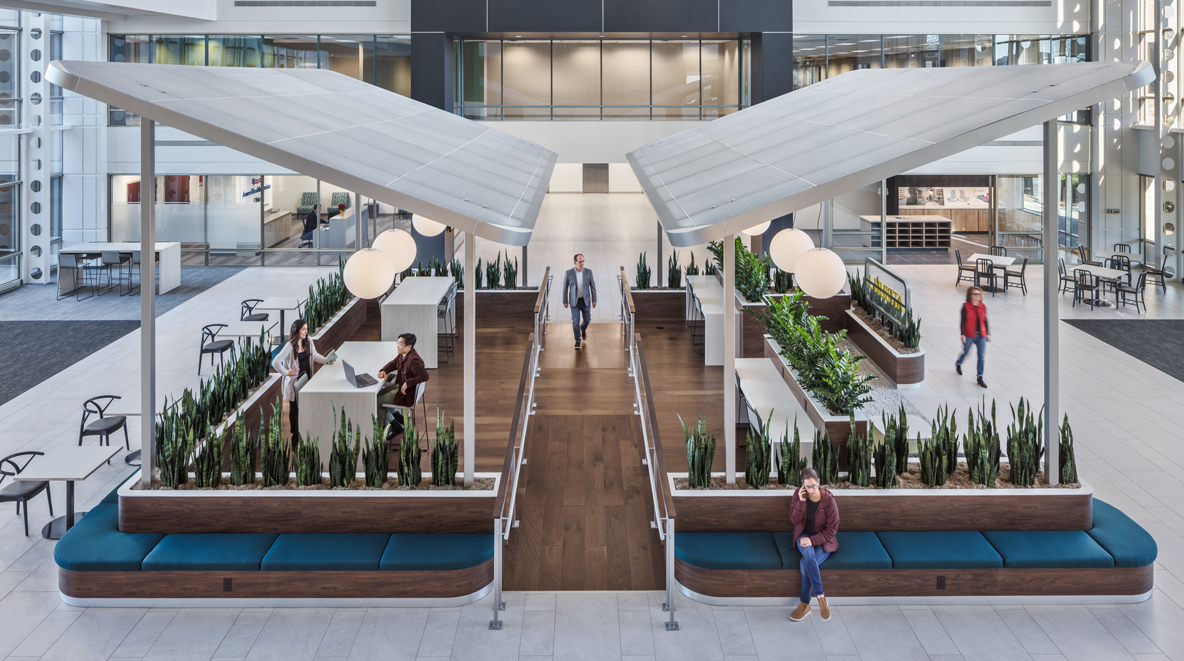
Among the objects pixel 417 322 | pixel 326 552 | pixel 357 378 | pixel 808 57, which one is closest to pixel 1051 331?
pixel 326 552

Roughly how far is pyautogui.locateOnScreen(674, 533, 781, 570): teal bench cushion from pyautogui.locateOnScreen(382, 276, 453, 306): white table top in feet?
22.0

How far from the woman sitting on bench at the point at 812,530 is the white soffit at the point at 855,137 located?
1.98 metres

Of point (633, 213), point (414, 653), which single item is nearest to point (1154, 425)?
point (414, 653)

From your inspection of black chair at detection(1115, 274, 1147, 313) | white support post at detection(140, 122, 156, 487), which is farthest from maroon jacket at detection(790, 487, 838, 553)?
black chair at detection(1115, 274, 1147, 313)

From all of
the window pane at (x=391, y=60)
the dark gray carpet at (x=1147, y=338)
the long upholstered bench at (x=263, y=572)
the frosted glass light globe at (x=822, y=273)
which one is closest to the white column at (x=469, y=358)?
the long upholstered bench at (x=263, y=572)

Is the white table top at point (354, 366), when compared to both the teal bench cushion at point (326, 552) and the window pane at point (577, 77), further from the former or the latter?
the window pane at point (577, 77)

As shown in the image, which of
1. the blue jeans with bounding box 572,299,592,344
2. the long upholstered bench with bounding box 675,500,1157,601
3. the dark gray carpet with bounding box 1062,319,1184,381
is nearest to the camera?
the long upholstered bench with bounding box 675,500,1157,601

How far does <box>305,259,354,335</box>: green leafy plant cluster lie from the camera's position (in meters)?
13.6

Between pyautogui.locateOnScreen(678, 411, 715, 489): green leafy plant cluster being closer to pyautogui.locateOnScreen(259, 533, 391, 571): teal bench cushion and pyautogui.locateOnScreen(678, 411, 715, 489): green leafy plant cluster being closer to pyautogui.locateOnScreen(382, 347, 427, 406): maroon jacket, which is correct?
pyautogui.locateOnScreen(259, 533, 391, 571): teal bench cushion

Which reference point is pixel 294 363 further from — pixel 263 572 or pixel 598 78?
pixel 598 78

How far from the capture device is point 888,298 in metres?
14.0

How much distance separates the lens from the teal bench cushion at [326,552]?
23.4 ft

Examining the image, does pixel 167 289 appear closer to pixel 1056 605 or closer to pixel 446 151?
pixel 446 151

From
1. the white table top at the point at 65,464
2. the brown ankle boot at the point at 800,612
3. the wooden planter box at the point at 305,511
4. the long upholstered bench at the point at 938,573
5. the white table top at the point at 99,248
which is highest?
the white table top at the point at 99,248
